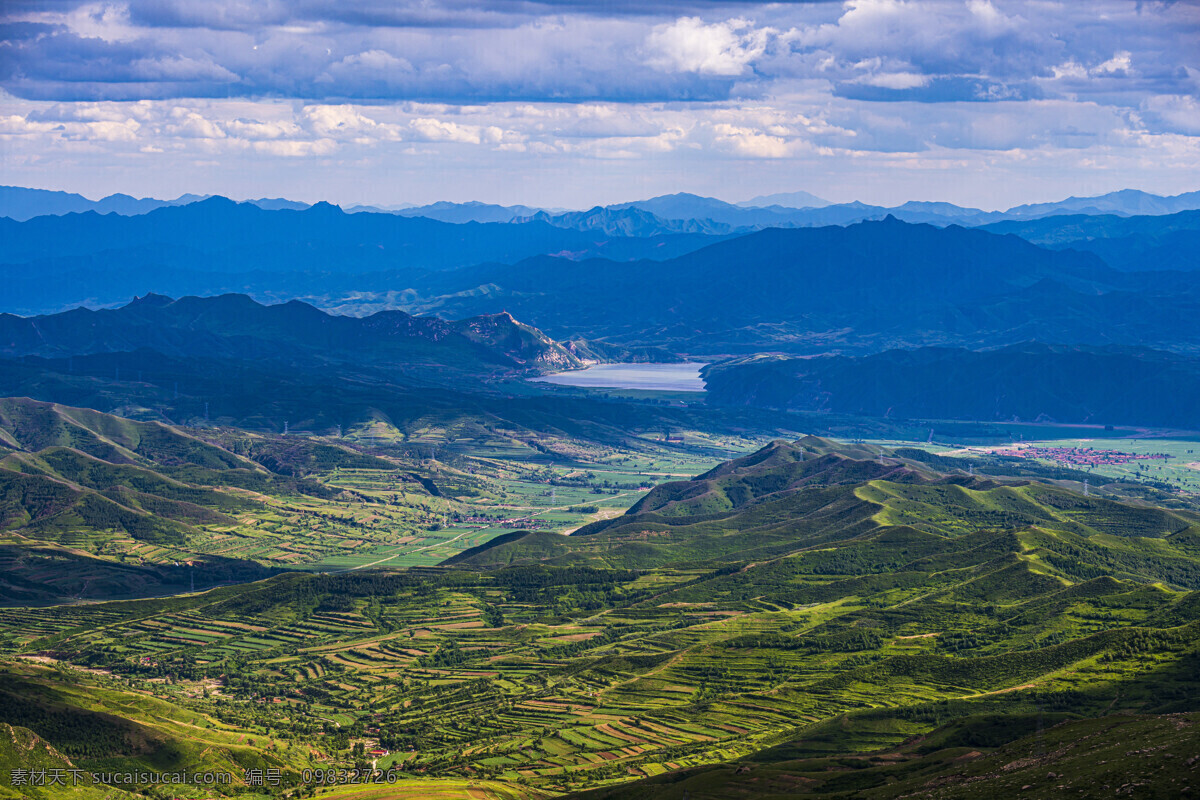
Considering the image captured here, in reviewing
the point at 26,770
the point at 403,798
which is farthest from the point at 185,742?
the point at 403,798

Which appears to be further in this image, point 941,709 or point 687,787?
point 941,709

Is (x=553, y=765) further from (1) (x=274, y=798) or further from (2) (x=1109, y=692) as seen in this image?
(2) (x=1109, y=692)

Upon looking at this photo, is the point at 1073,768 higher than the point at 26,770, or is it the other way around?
the point at 1073,768

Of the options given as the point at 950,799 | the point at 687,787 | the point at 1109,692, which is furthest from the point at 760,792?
the point at 1109,692

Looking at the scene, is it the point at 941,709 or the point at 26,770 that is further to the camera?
the point at 941,709

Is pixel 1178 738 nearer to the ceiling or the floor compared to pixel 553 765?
nearer to the ceiling

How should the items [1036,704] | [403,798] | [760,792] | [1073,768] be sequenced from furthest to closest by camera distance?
[1036,704], [403,798], [760,792], [1073,768]

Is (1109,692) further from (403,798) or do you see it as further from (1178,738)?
(403,798)

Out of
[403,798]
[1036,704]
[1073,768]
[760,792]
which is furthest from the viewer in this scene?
[1036,704]
